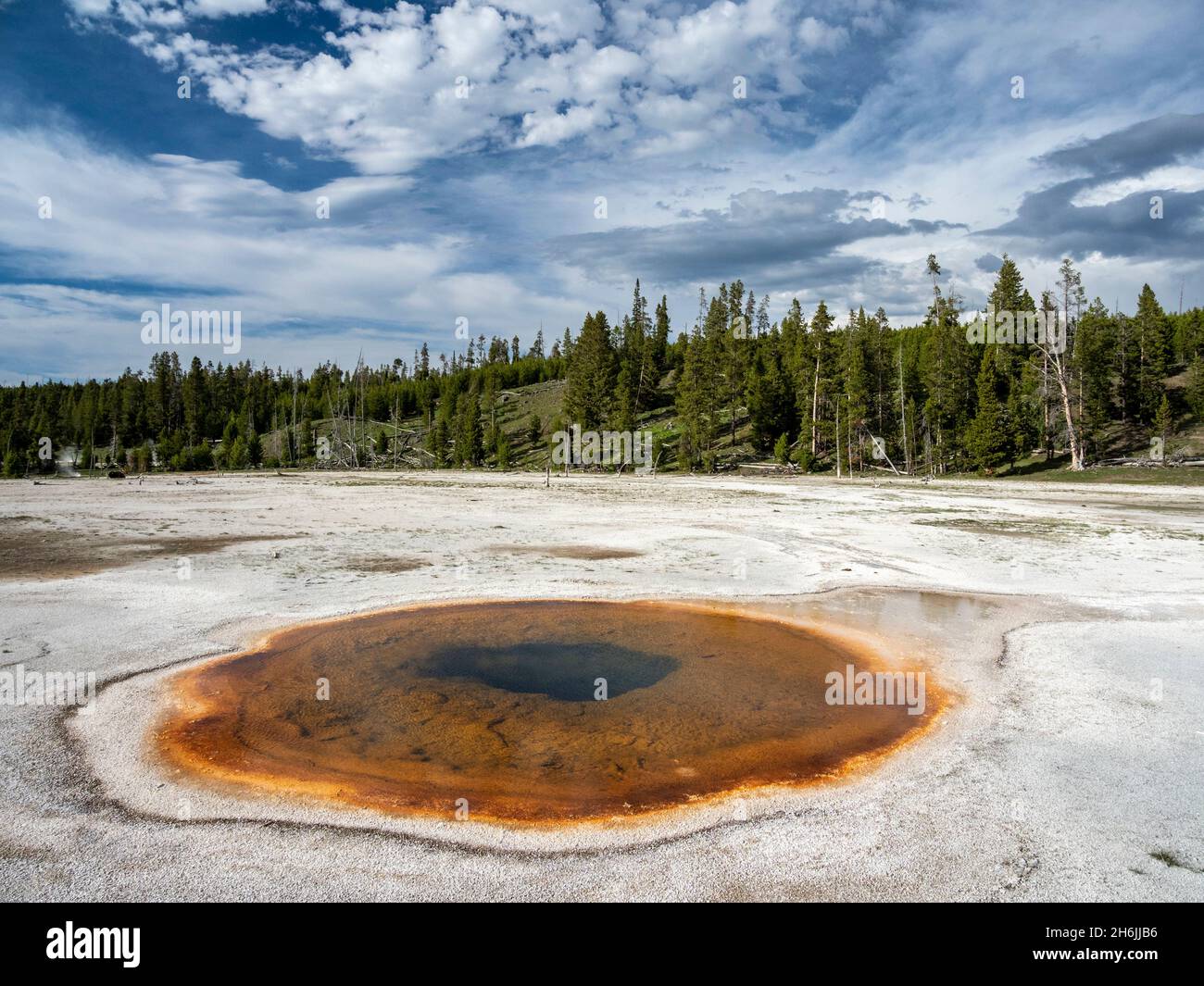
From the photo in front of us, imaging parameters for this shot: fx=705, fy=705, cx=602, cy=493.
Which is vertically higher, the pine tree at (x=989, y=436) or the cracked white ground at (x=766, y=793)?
the pine tree at (x=989, y=436)

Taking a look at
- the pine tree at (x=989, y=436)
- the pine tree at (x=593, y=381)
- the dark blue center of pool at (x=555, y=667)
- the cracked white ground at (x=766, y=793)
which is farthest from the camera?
the pine tree at (x=593, y=381)

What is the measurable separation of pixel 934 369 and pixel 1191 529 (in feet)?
143

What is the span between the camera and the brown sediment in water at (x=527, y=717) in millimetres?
6125

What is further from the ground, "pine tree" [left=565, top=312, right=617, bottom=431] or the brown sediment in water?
"pine tree" [left=565, top=312, right=617, bottom=431]

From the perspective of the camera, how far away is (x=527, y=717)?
307 inches

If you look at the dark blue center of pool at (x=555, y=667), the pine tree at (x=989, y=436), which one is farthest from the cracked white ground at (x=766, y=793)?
the pine tree at (x=989, y=436)

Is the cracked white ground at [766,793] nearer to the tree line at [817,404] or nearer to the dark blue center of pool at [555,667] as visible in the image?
the dark blue center of pool at [555,667]

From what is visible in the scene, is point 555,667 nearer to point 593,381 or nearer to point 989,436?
point 989,436

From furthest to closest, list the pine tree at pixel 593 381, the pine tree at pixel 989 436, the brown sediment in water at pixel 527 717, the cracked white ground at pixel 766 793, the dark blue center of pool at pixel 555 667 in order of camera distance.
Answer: the pine tree at pixel 593 381, the pine tree at pixel 989 436, the dark blue center of pool at pixel 555 667, the brown sediment in water at pixel 527 717, the cracked white ground at pixel 766 793

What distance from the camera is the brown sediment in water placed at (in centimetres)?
612

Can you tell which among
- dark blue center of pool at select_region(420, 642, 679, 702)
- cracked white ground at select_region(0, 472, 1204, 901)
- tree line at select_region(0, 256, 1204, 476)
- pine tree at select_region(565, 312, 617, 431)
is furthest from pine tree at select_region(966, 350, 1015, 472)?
dark blue center of pool at select_region(420, 642, 679, 702)

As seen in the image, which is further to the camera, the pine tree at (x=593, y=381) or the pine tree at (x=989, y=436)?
the pine tree at (x=593, y=381)

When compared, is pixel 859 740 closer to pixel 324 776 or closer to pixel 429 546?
pixel 324 776

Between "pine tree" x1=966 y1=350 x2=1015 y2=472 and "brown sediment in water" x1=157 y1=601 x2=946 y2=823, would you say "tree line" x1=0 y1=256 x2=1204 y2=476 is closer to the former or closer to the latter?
"pine tree" x1=966 y1=350 x2=1015 y2=472
